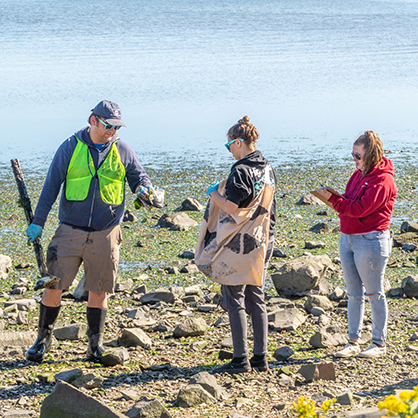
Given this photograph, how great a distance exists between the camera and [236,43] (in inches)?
1777

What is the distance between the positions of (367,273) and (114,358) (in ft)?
6.85

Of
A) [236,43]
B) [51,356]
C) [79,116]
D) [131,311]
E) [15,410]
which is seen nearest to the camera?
[15,410]

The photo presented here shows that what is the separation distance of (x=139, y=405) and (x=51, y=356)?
1808 millimetres

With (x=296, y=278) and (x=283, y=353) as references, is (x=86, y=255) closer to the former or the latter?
(x=283, y=353)

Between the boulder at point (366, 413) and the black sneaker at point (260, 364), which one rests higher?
the boulder at point (366, 413)

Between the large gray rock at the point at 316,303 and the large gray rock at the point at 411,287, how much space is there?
34.2 inches

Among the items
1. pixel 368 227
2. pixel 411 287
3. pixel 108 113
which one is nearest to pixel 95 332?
pixel 108 113

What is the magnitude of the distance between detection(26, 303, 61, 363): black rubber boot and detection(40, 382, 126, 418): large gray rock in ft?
4.78

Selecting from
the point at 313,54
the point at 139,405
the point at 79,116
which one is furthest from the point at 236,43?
the point at 139,405

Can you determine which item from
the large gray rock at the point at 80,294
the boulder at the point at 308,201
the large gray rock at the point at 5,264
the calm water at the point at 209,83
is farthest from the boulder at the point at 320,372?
the calm water at the point at 209,83

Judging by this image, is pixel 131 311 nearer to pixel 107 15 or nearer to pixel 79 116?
pixel 79 116

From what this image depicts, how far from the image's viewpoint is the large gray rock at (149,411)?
5125 mm

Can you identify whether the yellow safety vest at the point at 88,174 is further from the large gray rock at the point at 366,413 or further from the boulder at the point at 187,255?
the boulder at the point at 187,255

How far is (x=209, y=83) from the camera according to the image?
2919 centimetres
